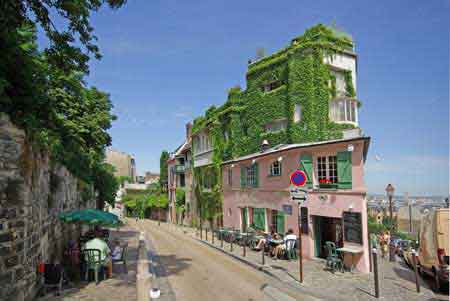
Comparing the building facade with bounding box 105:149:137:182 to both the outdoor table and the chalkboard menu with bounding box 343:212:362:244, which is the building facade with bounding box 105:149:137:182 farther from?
the outdoor table

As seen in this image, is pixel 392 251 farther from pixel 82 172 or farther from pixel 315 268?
pixel 82 172

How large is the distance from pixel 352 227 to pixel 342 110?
13089 millimetres

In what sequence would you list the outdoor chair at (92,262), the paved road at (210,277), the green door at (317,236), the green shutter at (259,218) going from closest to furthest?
1. the paved road at (210,277)
2. the outdoor chair at (92,262)
3. the green door at (317,236)
4. the green shutter at (259,218)

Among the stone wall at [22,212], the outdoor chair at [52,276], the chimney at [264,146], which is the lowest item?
the outdoor chair at [52,276]

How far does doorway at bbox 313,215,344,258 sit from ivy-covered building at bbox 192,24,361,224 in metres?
8.37

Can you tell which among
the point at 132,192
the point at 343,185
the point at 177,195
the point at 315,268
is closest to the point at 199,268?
the point at 315,268

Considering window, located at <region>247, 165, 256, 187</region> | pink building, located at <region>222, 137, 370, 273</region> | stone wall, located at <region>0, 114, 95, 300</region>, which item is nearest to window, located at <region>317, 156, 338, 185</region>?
pink building, located at <region>222, 137, 370, 273</region>

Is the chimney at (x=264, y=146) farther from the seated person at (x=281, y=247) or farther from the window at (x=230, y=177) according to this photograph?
the seated person at (x=281, y=247)

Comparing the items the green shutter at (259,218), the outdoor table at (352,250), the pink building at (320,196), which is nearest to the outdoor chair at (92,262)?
the pink building at (320,196)

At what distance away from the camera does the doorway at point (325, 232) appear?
1340 cm

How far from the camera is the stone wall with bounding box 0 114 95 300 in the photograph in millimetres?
6086

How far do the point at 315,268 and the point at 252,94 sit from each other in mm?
16632

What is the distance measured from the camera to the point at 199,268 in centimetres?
1237

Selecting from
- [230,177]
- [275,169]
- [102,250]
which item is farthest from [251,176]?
[102,250]
